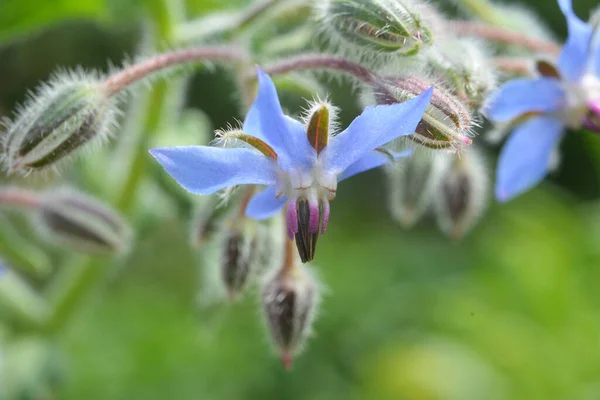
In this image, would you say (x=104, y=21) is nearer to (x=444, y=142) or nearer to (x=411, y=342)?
(x=444, y=142)

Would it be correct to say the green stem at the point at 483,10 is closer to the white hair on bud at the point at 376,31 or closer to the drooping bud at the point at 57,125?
the white hair on bud at the point at 376,31

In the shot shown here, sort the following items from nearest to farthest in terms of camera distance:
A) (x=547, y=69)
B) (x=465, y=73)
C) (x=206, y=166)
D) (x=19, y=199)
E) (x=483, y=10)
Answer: (x=206, y=166) < (x=465, y=73) < (x=547, y=69) < (x=19, y=199) < (x=483, y=10)

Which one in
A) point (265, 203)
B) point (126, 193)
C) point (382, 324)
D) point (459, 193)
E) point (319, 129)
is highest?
point (319, 129)

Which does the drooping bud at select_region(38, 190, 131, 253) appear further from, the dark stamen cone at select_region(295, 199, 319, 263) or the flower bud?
the dark stamen cone at select_region(295, 199, 319, 263)

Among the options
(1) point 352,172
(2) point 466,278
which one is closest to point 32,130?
(1) point 352,172

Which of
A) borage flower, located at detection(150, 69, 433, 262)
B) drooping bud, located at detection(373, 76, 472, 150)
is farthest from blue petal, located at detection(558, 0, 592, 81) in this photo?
borage flower, located at detection(150, 69, 433, 262)

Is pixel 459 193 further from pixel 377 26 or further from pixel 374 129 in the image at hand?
pixel 374 129

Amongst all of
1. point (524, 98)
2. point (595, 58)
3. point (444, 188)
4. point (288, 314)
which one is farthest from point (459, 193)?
point (288, 314)
